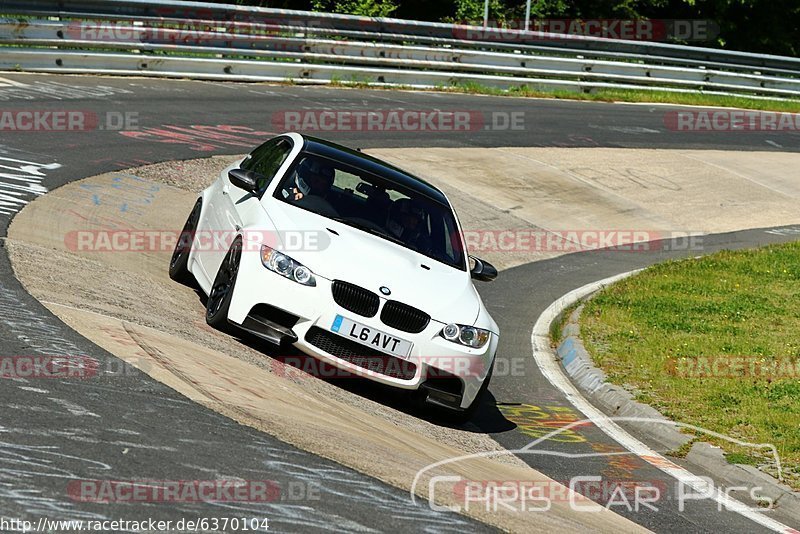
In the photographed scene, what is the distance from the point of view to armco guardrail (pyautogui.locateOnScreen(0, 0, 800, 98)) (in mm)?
21391

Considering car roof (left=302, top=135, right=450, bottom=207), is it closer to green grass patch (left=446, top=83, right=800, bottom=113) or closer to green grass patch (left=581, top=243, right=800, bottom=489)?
green grass patch (left=581, top=243, right=800, bottom=489)

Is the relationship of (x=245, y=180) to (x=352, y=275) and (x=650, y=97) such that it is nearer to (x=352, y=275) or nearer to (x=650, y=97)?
(x=352, y=275)

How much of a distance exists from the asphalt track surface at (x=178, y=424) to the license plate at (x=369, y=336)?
41.8 inches

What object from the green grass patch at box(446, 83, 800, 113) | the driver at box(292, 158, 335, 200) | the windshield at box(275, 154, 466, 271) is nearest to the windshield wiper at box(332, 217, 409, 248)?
the windshield at box(275, 154, 466, 271)

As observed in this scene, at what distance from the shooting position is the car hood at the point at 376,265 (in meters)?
8.21

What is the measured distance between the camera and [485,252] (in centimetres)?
1575

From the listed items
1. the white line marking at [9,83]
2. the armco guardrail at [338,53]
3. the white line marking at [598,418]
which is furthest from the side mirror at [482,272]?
the armco guardrail at [338,53]

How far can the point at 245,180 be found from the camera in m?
9.30

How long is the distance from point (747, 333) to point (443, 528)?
7332 millimetres

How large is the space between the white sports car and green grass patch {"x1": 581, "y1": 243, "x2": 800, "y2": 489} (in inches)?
77.0

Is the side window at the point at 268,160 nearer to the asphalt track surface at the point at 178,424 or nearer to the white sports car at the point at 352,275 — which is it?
the white sports car at the point at 352,275

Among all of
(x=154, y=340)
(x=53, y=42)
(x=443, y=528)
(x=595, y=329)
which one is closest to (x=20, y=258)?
(x=154, y=340)

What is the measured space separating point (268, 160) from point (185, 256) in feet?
3.77

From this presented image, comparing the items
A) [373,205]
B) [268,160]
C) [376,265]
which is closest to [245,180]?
[268,160]
